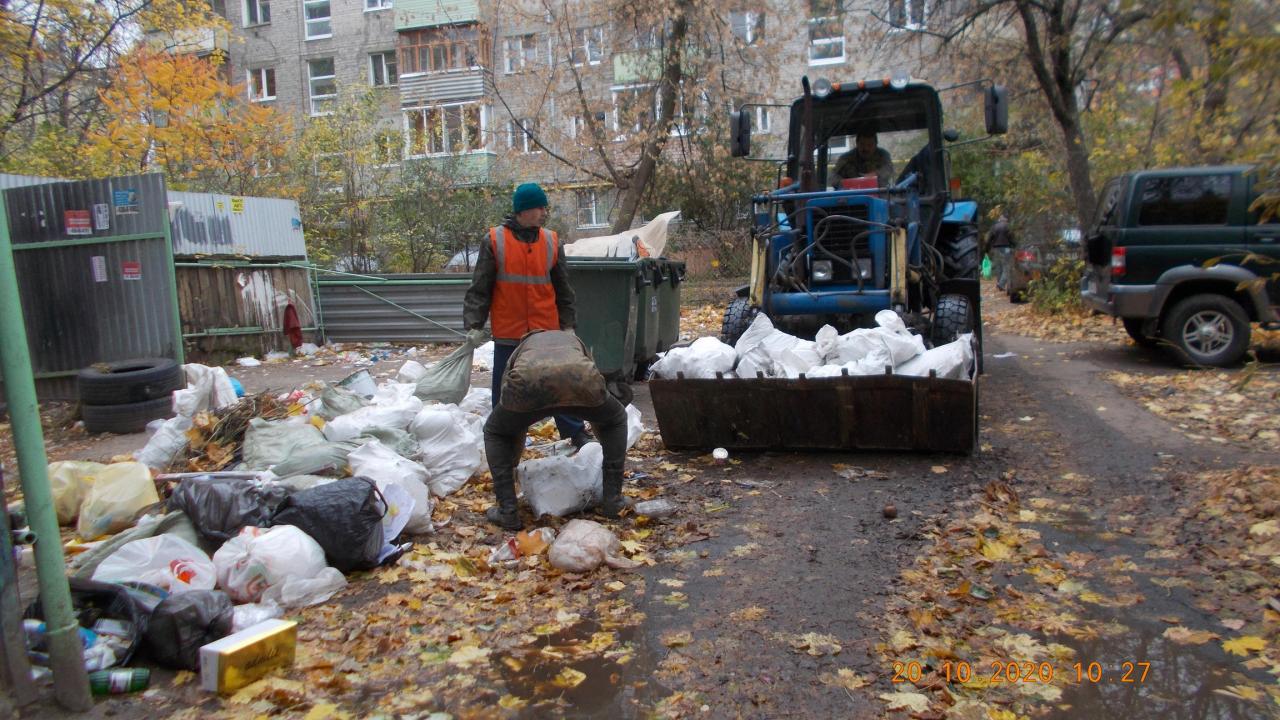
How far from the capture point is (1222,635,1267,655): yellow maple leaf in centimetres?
317

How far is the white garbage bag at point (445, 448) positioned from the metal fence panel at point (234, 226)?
7.57m

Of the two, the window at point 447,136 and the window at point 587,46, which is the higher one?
the window at point 587,46

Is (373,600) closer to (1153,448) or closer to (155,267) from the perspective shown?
(1153,448)

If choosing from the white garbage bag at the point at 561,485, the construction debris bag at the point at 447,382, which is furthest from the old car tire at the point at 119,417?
the white garbage bag at the point at 561,485

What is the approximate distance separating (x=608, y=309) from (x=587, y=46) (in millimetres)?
10803

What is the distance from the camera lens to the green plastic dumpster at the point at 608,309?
27.8 ft

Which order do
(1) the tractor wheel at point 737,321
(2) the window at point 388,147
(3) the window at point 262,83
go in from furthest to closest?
1. (3) the window at point 262,83
2. (2) the window at point 388,147
3. (1) the tractor wheel at point 737,321

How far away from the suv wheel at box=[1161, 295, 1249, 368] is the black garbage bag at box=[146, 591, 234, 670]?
8863 mm

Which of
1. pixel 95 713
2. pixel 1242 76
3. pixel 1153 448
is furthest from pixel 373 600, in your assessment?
pixel 1153 448

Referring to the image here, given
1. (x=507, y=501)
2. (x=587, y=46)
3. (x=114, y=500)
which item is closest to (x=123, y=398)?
(x=114, y=500)

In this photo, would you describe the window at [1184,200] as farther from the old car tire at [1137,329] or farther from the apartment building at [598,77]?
the apartment building at [598,77]

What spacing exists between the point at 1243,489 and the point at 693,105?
13883mm

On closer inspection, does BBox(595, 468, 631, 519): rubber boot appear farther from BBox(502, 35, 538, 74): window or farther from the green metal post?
BBox(502, 35, 538, 74): window

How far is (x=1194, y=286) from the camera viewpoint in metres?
9.12
